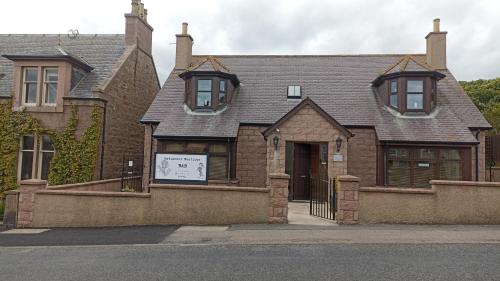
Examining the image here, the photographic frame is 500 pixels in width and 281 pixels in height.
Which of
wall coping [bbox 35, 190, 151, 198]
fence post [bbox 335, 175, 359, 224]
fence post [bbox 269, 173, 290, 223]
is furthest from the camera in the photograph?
wall coping [bbox 35, 190, 151, 198]

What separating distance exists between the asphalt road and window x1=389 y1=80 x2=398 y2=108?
950 cm

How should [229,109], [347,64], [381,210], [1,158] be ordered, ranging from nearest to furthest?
1. [381,210]
2. [1,158]
3. [229,109]
4. [347,64]

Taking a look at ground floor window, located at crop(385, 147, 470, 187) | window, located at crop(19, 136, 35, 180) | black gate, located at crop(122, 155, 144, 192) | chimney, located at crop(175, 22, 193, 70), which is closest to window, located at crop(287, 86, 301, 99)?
ground floor window, located at crop(385, 147, 470, 187)

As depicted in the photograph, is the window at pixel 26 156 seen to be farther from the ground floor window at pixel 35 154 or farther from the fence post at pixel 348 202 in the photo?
the fence post at pixel 348 202

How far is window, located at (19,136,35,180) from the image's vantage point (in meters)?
15.8

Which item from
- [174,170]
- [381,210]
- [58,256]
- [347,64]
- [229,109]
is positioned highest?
[347,64]

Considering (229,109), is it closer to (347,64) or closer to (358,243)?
(347,64)

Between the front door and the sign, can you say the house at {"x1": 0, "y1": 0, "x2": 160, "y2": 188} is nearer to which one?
the sign

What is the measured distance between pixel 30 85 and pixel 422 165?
60.2 feet

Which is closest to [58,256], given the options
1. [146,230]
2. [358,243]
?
[146,230]

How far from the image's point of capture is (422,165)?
14.8 meters

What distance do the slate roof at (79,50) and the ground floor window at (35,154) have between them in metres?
2.48

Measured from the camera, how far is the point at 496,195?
33.9 feet

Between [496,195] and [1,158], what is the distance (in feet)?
64.4
